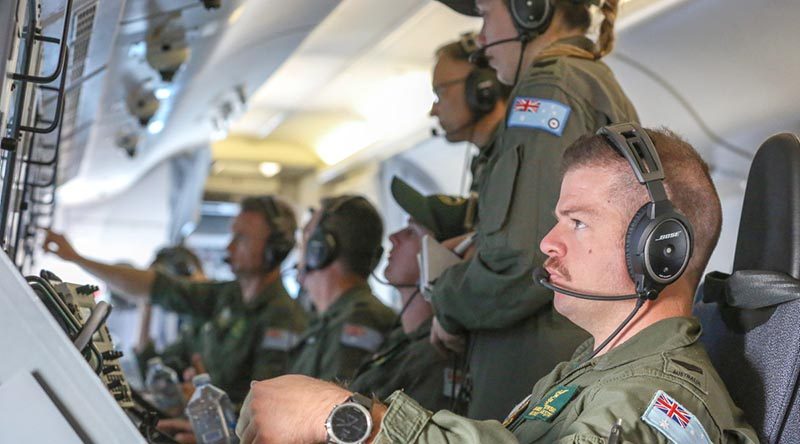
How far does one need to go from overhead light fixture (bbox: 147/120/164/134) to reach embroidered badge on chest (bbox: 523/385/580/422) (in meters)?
4.40

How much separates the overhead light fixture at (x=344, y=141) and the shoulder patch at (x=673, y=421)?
6378 millimetres

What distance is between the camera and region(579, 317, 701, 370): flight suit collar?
1628 mm

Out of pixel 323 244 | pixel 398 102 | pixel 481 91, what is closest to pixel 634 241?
pixel 481 91

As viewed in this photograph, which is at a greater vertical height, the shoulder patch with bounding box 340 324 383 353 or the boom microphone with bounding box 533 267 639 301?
the boom microphone with bounding box 533 267 639 301

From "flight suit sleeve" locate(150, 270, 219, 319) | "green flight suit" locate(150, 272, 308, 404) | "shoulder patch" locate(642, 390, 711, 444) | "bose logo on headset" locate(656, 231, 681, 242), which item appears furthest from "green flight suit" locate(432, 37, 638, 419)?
"flight suit sleeve" locate(150, 270, 219, 319)

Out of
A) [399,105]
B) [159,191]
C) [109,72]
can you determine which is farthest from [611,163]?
[159,191]

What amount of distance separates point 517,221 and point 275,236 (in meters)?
2.56

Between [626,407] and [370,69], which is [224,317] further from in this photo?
[626,407]

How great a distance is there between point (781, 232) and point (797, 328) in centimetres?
20

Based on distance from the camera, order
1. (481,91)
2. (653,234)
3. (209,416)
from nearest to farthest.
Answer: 1. (653,234)
2. (209,416)
3. (481,91)

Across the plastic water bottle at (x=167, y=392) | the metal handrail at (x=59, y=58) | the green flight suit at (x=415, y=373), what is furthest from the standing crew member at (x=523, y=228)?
the plastic water bottle at (x=167, y=392)

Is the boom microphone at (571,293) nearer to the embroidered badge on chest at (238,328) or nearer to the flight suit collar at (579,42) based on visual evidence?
the flight suit collar at (579,42)

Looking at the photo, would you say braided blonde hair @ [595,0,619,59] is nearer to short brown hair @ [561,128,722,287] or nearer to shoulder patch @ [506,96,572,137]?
shoulder patch @ [506,96,572,137]

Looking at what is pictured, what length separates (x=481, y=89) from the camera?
10.4 ft
